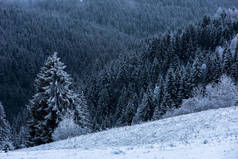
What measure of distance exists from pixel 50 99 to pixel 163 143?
14189 mm

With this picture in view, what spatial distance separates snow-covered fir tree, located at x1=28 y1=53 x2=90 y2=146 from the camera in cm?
2442

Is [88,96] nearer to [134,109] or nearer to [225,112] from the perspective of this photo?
[134,109]

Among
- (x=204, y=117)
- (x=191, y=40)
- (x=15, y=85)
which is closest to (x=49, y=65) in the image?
(x=204, y=117)

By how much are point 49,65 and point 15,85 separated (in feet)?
591

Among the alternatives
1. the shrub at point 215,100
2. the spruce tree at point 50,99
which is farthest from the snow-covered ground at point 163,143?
the shrub at point 215,100

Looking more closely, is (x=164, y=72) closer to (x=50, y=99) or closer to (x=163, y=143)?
(x=50, y=99)

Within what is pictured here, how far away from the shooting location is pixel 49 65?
2473 centimetres

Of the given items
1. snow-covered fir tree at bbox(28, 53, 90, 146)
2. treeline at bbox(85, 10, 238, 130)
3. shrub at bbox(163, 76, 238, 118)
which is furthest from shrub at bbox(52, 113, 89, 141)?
treeline at bbox(85, 10, 238, 130)

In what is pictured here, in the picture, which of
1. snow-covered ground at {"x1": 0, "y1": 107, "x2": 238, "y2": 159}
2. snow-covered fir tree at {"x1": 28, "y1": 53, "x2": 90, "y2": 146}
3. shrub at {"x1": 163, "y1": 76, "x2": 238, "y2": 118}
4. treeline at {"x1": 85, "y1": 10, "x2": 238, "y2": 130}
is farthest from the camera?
treeline at {"x1": 85, "y1": 10, "x2": 238, "y2": 130}

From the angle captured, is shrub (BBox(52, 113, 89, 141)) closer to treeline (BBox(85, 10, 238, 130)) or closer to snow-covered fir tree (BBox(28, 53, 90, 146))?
snow-covered fir tree (BBox(28, 53, 90, 146))

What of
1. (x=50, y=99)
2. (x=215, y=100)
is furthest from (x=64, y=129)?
(x=215, y=100)

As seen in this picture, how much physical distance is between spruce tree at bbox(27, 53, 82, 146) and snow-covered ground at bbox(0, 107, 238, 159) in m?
5.63

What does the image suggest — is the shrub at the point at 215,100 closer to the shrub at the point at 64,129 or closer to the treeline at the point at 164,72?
the shrub at the point at 64,129

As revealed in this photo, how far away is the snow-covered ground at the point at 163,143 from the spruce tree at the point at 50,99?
18.5 feet
